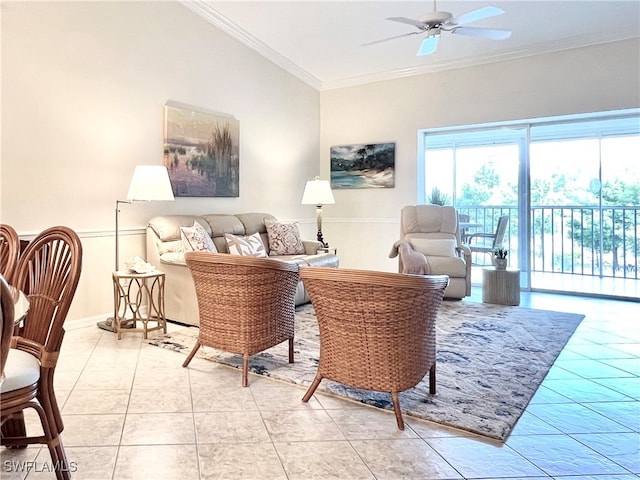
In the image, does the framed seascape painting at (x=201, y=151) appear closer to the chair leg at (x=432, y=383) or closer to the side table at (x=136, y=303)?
the side table at (x=136, y=303)

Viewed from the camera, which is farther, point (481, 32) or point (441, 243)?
point (441, 243)

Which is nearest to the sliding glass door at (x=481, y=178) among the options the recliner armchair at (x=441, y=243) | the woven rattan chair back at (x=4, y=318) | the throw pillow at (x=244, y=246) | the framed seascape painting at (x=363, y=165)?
the framed seascape painting at (x=363, y=165)

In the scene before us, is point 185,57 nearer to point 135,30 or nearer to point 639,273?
A: point 135,30

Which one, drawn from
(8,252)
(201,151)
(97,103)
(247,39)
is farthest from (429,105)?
(8,252)

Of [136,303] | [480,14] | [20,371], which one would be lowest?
[136,303]

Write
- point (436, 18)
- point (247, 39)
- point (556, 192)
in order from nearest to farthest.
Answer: point (436, 18), point (247, 39), point (556, 192)

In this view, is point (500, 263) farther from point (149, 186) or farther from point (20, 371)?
point (20, 371)

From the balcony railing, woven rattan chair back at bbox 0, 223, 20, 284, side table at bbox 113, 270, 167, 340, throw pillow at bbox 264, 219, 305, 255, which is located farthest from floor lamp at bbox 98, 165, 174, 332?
the balcony railing

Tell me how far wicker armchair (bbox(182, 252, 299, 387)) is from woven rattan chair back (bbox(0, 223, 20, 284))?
93 cm

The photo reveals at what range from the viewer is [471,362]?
294 cm

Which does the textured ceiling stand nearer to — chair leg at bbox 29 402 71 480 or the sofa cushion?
the sofa cushion

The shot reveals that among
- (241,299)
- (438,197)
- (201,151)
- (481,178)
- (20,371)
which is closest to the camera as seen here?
(20,371)

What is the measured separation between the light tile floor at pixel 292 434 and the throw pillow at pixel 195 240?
4.00 feet

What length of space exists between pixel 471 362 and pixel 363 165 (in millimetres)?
4091
